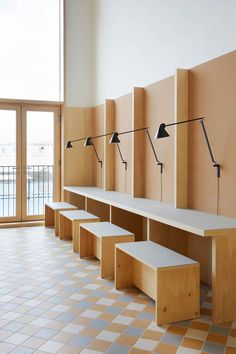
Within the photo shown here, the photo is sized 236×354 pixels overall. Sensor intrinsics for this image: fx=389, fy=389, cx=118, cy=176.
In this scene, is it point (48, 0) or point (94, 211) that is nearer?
point (94, 211)

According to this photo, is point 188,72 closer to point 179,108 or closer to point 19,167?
point 179,108

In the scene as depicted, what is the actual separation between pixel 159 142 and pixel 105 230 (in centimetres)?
121

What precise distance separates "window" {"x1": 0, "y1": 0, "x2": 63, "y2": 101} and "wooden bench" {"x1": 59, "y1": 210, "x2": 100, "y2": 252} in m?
2.45

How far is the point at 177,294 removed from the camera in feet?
9.45

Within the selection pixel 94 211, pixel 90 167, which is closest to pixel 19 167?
pixel 90 167

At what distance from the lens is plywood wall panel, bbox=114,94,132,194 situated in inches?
211

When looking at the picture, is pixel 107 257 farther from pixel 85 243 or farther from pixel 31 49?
pixel 31 49

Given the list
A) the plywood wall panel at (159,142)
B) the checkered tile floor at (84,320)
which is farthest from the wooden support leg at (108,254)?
the plywood wall panel at (159,142)

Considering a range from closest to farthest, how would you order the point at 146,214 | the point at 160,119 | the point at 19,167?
the point at 146,214 → the point at 160,119 → the point at 19,167

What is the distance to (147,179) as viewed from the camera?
4805 millimetres

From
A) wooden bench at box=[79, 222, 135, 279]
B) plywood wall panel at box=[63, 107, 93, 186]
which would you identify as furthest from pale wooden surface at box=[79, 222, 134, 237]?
plywood wall panel at box=[63, 107, 93, 186]

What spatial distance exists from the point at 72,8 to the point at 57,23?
377 mm

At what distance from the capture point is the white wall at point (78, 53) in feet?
22.9

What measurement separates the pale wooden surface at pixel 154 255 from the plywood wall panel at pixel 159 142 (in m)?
0.97
